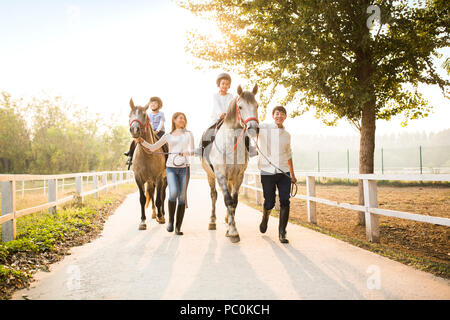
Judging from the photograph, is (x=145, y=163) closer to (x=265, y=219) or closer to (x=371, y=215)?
(x=265, y=219)

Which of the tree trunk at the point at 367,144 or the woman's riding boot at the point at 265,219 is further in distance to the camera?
the tree trunk at the point at 367,144

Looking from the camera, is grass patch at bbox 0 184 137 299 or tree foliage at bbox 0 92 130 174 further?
tree foliage at bbox 0 92 130 174

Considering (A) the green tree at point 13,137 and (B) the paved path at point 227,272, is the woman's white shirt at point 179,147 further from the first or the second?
(A) the green tree at point 13,137

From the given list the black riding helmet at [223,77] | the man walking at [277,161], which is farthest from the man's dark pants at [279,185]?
the black riding helmet at [223,77]

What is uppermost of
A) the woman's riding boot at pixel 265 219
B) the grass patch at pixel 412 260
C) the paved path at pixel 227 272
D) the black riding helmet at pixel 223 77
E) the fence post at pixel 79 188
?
the black riding helmet at pixel 223 77

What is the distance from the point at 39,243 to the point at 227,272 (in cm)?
330

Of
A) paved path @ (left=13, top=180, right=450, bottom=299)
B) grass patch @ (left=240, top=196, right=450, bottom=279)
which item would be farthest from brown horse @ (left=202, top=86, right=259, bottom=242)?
grass patch @ (left=240, top=196, right=450, bottom=279)

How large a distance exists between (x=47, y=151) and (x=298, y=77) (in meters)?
36.3

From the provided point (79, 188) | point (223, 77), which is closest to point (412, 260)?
point (223, 77)

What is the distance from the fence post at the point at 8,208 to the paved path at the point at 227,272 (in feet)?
3.64

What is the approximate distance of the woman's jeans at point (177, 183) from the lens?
620 cm

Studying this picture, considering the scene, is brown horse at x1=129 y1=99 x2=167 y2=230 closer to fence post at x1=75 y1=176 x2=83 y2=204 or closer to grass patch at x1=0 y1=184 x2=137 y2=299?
grass patch at x1=0 y1=184 x2=137 y2=299

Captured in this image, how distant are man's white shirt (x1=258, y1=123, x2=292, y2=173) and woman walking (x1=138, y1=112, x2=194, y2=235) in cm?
152

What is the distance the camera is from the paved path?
3.25 meters
